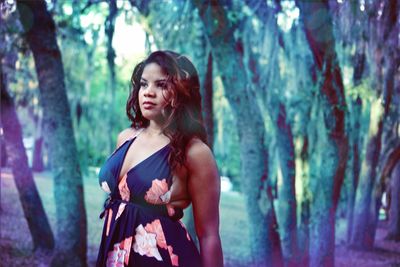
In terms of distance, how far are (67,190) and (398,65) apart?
3.65 meters

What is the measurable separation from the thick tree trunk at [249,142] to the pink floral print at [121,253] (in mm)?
4494

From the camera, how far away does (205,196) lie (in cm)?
222

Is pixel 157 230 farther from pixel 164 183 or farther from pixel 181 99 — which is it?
pixel 181 99

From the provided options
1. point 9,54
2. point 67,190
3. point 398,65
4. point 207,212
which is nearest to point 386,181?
point 398,65

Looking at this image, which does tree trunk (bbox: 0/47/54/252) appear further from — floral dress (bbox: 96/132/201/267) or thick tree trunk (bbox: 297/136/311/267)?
floral dress (bbox: 96/132/201/267)

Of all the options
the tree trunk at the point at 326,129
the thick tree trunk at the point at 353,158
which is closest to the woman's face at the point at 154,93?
the tree trunk at the point at 326,129

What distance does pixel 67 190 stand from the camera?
6023mm

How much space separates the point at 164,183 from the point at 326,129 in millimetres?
4356

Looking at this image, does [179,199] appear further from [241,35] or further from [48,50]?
[241,35]

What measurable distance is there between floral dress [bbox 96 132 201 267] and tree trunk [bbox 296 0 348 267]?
13.1 ft

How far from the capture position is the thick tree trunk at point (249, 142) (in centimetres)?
654

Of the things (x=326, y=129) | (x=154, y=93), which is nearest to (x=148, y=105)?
(x=154, y=93)

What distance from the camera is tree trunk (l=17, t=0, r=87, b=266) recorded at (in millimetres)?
5969

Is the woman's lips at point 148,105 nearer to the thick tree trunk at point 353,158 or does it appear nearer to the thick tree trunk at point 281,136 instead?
the thick tree trunk at point 281,136
